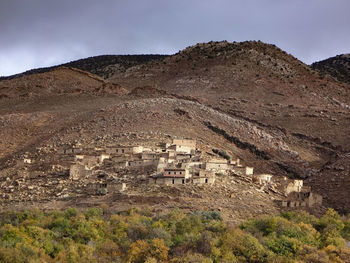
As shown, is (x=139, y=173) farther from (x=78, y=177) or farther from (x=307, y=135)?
(x=307, y=135)

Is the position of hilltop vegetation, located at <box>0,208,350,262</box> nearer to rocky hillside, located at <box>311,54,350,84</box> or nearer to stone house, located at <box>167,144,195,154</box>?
stone house, located at <box>167,144,195,154</box>

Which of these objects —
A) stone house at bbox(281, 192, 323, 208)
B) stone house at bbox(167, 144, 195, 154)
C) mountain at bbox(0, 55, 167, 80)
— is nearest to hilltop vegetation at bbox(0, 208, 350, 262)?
stone house at bbox(281, 192, 323, 208)

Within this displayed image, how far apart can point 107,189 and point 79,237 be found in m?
5.10

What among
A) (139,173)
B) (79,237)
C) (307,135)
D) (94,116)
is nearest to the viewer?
(79,237)

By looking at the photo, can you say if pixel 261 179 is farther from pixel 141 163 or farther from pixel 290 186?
pixel 141 163

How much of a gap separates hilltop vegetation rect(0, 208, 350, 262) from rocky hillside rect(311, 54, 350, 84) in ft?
200

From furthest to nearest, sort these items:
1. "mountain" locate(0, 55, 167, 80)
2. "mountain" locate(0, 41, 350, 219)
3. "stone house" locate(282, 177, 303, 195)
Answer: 1. "mountain" locate(0, 55, 167, 80)
2. "mountain" locate(0, 41, 350, 219)
3. "stone house" locate(282, 177, 303, 195)

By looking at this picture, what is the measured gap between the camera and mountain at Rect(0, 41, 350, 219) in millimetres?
37103

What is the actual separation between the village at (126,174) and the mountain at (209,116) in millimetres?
418

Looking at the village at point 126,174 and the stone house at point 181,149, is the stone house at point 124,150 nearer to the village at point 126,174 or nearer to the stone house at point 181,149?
the village at point 126,174

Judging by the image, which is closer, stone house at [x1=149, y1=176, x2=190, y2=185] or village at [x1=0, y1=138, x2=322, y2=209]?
stone house at [x1=149, y1=176, x2=190, y2=185]

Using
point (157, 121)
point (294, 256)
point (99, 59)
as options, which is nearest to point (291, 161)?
point (157, 121)

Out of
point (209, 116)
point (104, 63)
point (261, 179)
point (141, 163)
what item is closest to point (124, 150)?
point (141, 163)

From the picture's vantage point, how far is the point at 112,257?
26297 mm
